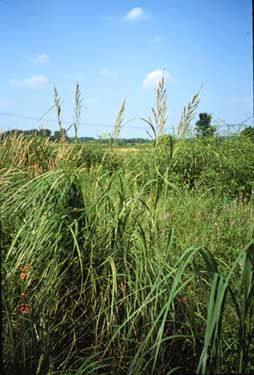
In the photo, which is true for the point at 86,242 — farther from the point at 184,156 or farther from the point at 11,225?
the point at 184,156

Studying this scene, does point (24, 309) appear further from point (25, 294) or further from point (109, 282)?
point (109, 282)

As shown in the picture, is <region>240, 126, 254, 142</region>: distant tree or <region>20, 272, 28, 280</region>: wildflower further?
<region>240, 126, 254, 142</region>: distant tree

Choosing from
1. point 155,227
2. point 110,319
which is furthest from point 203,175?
point 110,319

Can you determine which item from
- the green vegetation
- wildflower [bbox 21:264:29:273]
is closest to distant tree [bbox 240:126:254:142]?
the green vegetation

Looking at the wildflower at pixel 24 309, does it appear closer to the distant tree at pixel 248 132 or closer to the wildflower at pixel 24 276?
the wildflower at pixel 24 276

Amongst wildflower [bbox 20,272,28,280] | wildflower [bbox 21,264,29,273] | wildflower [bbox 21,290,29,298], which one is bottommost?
wildflower [bbox 21,290,29,298]

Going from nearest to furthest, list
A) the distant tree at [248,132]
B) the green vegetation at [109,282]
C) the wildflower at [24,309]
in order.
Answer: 1. the green vegetation at [109,282]
2. the wildflower at [24,309]
3. the distant tree at [248,132]

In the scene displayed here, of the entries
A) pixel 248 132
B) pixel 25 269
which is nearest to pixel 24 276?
pixel 25 269

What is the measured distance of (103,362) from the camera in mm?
1387

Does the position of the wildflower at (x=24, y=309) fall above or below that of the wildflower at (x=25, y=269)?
below

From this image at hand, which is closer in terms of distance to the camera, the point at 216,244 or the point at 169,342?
the point at 169,342

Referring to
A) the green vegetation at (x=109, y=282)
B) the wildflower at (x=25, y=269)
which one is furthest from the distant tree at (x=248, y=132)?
the wildflower at (x=25, y=269)

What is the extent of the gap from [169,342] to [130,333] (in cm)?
13

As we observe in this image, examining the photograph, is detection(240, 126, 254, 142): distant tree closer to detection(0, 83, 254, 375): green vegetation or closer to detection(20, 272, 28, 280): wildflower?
detection(0, 83, 254, 375): green vegetation
